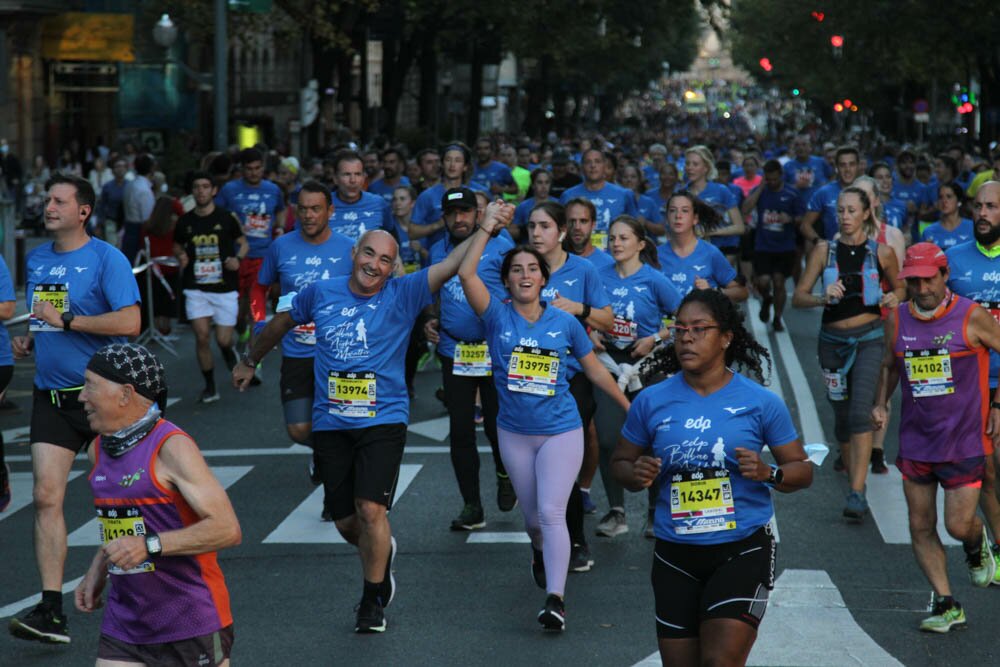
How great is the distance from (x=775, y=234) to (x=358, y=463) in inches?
481

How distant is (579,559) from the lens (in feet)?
30.3

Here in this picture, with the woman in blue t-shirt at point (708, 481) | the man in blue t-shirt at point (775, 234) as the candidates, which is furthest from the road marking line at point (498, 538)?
the man in blue t-shirt at point (775, 234)

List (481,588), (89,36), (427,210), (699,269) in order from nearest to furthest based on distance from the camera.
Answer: (481,588), (699,269), (427,210), (89,36)

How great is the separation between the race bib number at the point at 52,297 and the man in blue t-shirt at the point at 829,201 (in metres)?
7.96

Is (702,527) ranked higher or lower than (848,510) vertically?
higher

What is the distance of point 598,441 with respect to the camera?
392 inches

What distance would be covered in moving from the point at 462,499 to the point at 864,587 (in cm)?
305

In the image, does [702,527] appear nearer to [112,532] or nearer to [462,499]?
[112,532]

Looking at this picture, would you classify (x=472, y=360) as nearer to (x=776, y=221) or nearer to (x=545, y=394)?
(x=545, y=394)

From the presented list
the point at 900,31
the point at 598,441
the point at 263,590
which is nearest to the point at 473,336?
the point at 598,441

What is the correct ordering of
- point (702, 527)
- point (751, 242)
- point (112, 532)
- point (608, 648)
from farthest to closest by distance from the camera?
point (751, 242) → point (608, 648) → point (702, 527) → point (112, 532)

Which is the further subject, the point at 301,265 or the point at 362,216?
the point at 362,216

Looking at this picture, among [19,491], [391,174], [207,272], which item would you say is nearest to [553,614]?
[19,491]

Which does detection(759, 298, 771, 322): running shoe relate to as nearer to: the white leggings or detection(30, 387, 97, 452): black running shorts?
the white leggings
